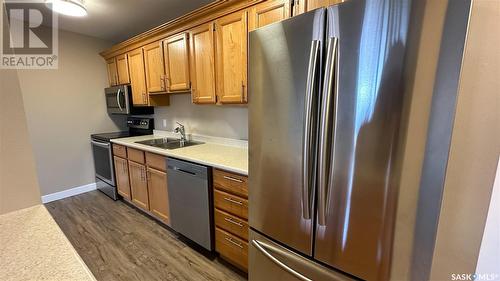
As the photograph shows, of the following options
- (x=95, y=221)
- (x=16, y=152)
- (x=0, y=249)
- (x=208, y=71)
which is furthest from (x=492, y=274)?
(x=95, y=221)

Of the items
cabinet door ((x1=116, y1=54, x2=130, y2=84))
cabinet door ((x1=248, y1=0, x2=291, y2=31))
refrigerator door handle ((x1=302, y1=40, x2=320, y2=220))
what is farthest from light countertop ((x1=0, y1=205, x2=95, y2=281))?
cabinet door ((x1=116, y1=54, x2=130, y2=84))

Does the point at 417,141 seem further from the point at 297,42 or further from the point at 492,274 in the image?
the point at 492,274

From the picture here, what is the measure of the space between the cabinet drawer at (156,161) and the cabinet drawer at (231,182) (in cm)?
73

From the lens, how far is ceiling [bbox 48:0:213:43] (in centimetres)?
223

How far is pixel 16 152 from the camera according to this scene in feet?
2.41

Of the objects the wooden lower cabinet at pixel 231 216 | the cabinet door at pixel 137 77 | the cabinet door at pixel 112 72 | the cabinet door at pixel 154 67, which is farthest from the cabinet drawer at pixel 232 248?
the cabinet door at pixel 112 72

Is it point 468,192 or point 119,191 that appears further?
point 119,191

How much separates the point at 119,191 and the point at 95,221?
0.51 metres

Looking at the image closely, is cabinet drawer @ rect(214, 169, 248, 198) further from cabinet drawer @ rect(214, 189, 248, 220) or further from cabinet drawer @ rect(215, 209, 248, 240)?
cabinet drawer @ rect(215, 209, 248, 240)

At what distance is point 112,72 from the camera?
3.35 metres

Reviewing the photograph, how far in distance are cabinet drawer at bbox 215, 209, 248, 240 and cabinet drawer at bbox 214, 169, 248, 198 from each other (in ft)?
0.70

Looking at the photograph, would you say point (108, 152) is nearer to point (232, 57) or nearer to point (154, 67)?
point (154, 67)

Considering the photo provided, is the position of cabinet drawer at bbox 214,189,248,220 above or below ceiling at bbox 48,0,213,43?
below

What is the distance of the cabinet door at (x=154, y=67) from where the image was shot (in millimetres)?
2516
